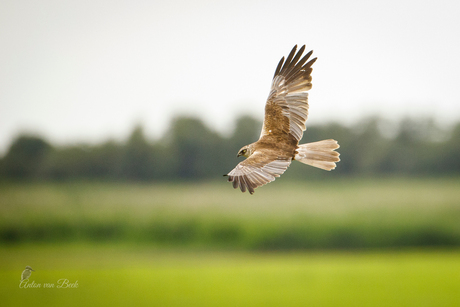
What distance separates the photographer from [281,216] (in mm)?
20234

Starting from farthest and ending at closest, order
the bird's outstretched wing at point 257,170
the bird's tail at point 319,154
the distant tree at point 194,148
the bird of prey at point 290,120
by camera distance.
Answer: the distant tree at point 194,148 < the bird's tail at point 319,154 < the bird of prey at point 290,120 < the bird's outstretched wing at point 257,170

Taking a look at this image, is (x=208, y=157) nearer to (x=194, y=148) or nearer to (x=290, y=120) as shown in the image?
(x=194, y=148)

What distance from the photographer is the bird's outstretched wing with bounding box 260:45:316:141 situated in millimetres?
3553

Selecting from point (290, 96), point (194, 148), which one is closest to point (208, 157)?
point (194, 148)

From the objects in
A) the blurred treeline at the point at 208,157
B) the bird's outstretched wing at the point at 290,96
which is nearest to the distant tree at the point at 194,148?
the blurred treeline at the point at 208,157

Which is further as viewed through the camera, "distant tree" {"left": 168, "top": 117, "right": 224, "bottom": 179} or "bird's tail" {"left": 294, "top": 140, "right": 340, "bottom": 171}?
"distant tree" {"left": 168, "top": 117, "right": 224, "bottom": 179}

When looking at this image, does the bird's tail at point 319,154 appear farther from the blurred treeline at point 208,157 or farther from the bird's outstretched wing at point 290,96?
the blurred treeline at point 208,157

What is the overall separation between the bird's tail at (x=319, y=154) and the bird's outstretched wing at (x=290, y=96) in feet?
0.49

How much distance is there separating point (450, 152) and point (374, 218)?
5034 millimetres

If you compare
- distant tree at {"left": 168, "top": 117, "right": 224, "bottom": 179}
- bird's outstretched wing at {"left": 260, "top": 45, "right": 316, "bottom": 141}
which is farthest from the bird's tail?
distant tree at {"left": 168, "top": 117, "right": 224, "bottom": 179}

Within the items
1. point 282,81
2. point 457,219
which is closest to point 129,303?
point 457,219

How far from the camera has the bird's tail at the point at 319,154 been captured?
3.47 metres

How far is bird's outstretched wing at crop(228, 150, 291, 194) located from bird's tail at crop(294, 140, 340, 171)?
0.67 metres

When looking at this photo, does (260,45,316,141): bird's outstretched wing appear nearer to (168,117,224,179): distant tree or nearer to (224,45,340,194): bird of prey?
(224,45,340,194): bird of prey
